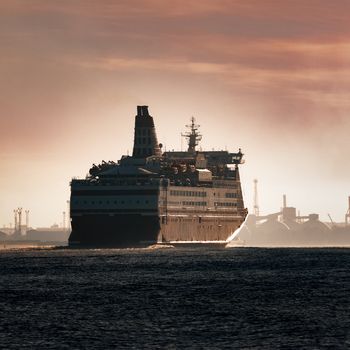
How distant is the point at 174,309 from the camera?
9812cm

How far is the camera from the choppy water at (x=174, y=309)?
77875mm

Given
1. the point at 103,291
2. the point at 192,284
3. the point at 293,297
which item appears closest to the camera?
the point at 293,297

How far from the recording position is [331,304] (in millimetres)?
102125

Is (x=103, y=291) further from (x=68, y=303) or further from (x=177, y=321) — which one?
(x=177, y=321)

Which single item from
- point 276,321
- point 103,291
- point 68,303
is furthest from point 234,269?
point 276,321

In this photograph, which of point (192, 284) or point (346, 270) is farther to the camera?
point (346, 270)

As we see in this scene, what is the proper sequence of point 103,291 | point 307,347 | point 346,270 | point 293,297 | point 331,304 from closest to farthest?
1. point 307,347
2. point 331,304
3. point 293,297
4. point 103,291
5. point 346,270

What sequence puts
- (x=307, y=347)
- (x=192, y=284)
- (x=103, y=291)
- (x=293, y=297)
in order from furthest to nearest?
(x=192, y=284) → (x=103, y=291) → (x=293, y=297) → (x=307, y=347)

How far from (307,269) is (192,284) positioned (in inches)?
1581

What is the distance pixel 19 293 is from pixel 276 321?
34.8 m

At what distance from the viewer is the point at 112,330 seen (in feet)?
274

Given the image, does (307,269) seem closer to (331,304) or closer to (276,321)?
(331,304)

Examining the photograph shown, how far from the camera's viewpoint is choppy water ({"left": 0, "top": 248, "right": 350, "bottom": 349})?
255 ft

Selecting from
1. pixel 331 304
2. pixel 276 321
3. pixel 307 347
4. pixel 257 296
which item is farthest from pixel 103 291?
pixel 307 347
